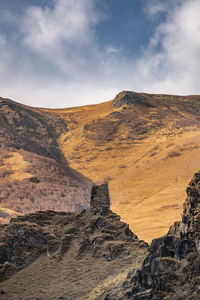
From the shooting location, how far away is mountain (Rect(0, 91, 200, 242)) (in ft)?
239

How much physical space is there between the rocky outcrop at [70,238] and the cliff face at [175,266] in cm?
570

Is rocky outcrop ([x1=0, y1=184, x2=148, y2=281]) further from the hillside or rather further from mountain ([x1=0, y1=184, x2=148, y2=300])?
the hillside

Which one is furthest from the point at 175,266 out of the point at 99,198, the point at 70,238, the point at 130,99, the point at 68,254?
the point at 130,99

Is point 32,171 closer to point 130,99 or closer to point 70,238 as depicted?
point 130,99

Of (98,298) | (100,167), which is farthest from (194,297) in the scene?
(100,167)

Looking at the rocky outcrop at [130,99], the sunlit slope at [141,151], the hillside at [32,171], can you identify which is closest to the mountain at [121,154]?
the sunlit slope at [141,151]

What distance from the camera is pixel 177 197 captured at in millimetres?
67438

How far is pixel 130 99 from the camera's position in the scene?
156250 millimetres

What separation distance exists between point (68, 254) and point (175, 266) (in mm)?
10337

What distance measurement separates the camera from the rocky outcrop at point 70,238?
760 inches

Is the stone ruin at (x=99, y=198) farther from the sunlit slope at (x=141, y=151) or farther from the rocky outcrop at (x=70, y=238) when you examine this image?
the sunlit slope at (x=141, y=151)

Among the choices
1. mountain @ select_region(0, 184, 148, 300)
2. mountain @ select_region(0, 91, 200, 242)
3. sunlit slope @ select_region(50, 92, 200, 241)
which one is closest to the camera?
mountain @ select_region(0, 184, 148, 300)

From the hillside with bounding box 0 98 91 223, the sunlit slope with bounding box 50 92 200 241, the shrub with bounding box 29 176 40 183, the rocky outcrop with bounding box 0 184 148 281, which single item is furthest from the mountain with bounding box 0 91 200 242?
the rocky outcrop with bounding box 0 184 148 281

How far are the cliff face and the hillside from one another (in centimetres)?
5654
